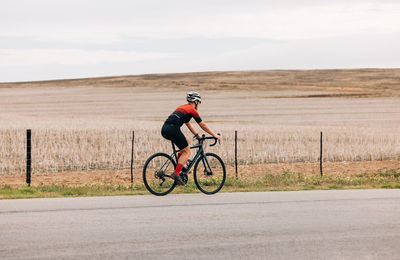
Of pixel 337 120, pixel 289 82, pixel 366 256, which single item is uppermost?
pixel 289 82

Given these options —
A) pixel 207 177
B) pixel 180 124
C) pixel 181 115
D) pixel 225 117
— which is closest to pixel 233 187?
pixel 207 177

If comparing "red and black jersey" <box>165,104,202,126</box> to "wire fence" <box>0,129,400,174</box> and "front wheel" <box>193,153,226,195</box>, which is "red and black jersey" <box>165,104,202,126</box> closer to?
"front wheel" <box>193,153,226,195</box>

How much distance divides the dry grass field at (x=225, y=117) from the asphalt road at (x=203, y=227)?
11870 mm

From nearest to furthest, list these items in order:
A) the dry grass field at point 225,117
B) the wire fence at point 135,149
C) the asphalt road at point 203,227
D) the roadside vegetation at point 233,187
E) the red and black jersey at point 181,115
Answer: the asphalt road at point 203,227
the red and black jersey at point 181,115
the roadside vegetation at point 233,187
the wire fence at point 135,149
the dry grass field at point 225,117

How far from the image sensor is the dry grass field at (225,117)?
22969mm

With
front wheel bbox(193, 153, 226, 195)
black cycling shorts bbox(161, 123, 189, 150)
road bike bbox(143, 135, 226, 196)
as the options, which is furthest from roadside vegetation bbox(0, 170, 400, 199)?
black cycling shorts bbox(161, 123, 189, 150)

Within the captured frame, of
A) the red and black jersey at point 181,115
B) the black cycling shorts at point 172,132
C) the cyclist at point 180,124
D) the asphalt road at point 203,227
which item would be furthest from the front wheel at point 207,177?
the red and black jersey at point 181,115

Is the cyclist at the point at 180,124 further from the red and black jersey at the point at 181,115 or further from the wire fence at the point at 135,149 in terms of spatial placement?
the wire fence at the point at 135,149

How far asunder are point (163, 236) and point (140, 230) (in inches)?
19.3

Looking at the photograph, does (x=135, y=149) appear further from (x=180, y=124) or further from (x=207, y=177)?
(x=180, y=124)

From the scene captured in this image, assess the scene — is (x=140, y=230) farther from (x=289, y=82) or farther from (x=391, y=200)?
(x=289, y=82)

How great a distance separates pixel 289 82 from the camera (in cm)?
7519

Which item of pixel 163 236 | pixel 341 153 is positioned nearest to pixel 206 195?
pixel 163 236

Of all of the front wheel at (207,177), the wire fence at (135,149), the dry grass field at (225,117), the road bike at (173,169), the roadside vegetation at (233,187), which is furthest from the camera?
the dry grass field at (225,117)
